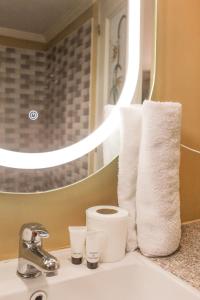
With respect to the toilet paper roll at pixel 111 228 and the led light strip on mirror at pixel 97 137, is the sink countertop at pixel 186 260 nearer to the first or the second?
the toilet paper roll at pixel 111 228

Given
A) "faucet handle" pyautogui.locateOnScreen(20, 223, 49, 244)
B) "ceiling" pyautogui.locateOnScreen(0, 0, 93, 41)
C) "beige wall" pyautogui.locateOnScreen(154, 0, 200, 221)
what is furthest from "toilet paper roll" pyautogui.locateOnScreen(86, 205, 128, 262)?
"ceiling" pyautogui.locateOnScreen(0, 0, 93, 41)

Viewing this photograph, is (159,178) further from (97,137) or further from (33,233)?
(33,233)

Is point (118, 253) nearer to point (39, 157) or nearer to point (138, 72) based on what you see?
point (39, 157)

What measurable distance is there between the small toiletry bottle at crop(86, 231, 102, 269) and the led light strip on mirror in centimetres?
18

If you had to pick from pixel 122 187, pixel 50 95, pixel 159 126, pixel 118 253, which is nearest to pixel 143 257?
pixel 118 253

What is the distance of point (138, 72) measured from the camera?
859 millimetres

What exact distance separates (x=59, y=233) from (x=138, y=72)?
1.49 ft

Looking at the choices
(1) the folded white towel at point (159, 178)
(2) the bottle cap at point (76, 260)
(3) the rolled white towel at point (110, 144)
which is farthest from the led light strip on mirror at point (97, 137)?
(2) the bottle cap at point (76, 260)

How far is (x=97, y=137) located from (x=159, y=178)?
0.18 metres

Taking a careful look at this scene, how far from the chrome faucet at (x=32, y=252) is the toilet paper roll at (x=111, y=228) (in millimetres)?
132

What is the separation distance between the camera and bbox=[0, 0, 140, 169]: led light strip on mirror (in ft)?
2.33

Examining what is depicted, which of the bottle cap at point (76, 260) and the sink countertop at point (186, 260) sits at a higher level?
the bottle cap at point (76, 260)

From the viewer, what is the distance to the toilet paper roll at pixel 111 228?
0.71 metres

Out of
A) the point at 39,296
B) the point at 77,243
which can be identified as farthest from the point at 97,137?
the point at 39,296
